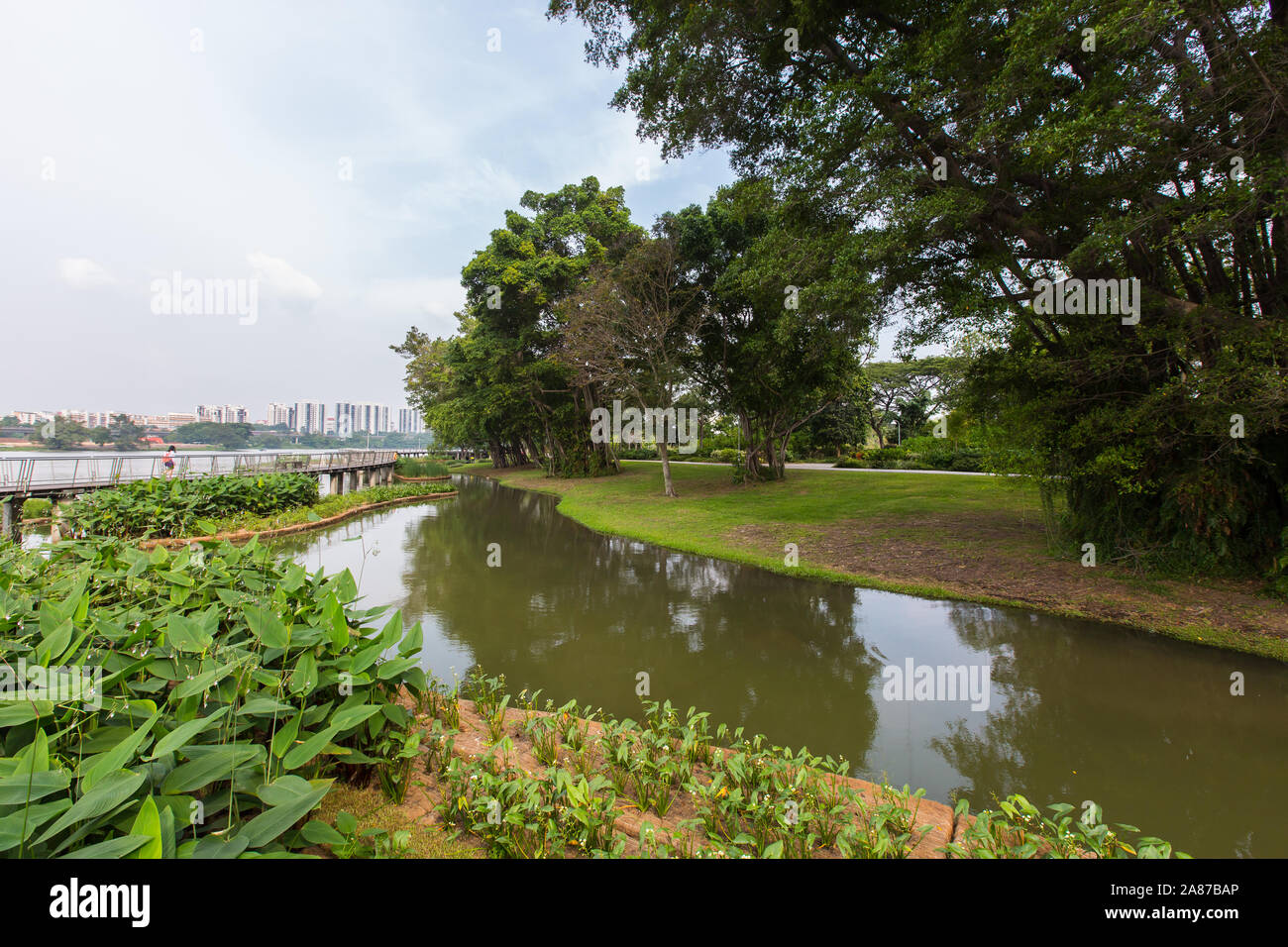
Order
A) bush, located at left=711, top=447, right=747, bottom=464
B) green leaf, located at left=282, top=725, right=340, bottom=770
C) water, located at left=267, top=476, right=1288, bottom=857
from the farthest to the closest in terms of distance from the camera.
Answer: bush, located at left=711, top=447, right=747, bottom=464 → water, located at left=267, top=476, right=1288, bottom=857 → green leaf, located at left=282, top=725, right=340, bottom=770

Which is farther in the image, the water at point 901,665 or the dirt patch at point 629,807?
the water at point 901,665

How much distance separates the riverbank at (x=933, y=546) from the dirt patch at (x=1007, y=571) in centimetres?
2

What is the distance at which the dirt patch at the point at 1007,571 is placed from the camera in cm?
598

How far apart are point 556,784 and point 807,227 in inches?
381

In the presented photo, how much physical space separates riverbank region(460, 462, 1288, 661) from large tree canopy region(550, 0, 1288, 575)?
0.95 metres

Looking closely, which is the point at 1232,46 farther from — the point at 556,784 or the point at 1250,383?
the point at 556,784

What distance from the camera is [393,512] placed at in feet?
57.8

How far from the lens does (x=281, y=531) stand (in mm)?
11805

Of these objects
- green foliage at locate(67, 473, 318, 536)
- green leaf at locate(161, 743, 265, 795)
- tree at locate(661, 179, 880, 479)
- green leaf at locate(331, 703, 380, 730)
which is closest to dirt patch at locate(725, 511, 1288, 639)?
tree at locate(661, 179, 880, 479)

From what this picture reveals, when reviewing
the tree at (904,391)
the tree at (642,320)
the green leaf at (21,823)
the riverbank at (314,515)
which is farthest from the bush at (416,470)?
the tree at (904,391)

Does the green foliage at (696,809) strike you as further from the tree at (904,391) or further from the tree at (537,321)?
the tree at (904,391)

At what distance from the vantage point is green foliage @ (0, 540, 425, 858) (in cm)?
139

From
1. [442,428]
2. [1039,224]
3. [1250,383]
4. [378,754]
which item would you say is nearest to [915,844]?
[378,754]

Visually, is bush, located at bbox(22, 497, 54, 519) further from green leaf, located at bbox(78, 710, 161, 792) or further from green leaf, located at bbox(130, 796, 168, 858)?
green leaf, located at bbox(130, 796, 168, 858)
